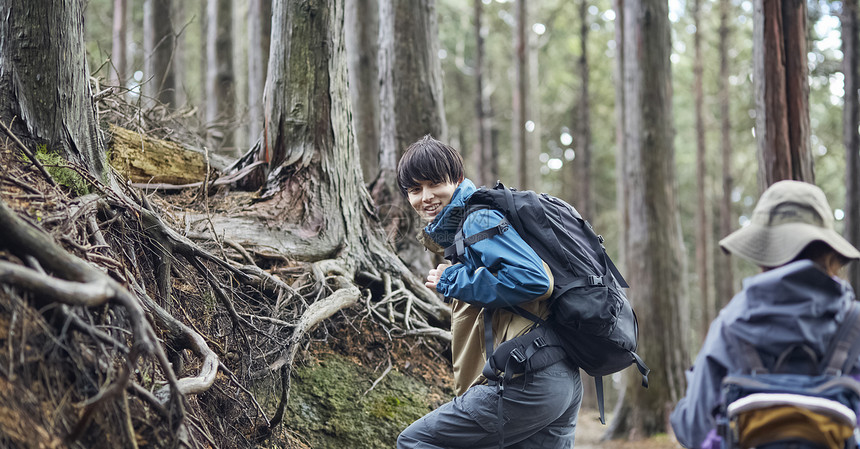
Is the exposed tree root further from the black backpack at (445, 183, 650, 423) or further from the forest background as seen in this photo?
the black backpack at (445, 183, 650, 423)

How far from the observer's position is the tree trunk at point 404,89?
25.9 ft

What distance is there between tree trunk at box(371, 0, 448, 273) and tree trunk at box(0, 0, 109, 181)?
402 cm

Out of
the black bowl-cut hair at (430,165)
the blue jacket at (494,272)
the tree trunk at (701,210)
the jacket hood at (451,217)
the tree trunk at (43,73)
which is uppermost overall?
the tree trunk at (43,73)

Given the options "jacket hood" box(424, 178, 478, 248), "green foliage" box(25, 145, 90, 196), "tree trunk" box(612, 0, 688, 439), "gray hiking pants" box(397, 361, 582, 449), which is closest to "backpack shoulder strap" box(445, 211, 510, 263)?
"jacket hood" box(424, 178, 478, 248)

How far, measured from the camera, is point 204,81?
24203 millimetres

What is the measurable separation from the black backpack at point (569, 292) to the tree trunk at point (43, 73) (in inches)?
91.5

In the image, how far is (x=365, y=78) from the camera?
10922 millimetres

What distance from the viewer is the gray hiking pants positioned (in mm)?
3107

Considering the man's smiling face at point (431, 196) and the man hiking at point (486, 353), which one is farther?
the man's smiling face at point (431, 196)

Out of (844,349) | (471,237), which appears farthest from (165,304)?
(844,349)

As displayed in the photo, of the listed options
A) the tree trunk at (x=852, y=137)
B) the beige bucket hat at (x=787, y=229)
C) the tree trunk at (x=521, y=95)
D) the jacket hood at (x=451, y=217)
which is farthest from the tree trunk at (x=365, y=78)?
the tree trunk at (x=852, y=137)

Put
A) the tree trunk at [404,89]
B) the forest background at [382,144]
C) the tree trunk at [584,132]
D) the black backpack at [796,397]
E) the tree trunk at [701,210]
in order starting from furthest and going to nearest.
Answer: the tree trunk at [584,132] → the tree trunk at [701,210] → the tree trunk at [404,89] → the forest background at [382,144] → the black backpack at [796,397]

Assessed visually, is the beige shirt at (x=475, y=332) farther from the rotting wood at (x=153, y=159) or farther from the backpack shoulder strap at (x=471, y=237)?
the rotting wood at (x=153, y=159)

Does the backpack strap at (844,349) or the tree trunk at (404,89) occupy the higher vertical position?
the tree trunk at (404,89)
